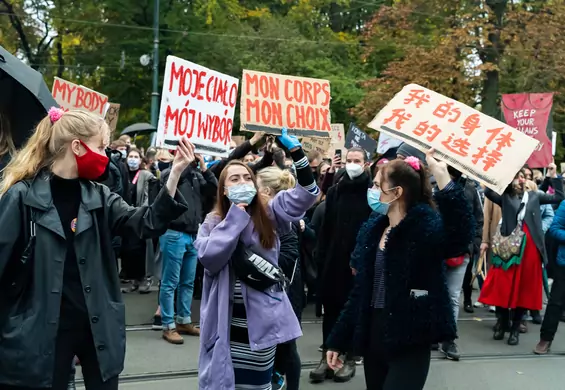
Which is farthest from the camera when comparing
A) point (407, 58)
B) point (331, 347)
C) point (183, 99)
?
point (407, 58)

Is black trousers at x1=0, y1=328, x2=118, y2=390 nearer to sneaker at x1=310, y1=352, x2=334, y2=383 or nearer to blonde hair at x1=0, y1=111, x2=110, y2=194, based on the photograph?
blonde hair at x1=0, y1=111, x2=110, y2=194

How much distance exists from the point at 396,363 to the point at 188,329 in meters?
4.02

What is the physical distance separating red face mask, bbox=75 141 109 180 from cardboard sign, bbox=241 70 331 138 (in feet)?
8.11

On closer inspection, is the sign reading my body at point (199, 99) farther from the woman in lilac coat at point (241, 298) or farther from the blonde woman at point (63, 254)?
the blonde woman at point (63, 254)

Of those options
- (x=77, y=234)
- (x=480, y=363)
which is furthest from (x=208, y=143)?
(x=480, y=363)

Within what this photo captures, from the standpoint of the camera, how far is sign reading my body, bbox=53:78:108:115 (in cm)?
995

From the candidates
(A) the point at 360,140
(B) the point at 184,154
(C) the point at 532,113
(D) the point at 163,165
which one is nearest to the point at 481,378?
(D) the point at 163,165

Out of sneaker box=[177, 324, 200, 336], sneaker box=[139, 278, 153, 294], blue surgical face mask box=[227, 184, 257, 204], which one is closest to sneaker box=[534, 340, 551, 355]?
sneaker box=[177, 324, 200, 336]

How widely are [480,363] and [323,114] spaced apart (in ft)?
9.87

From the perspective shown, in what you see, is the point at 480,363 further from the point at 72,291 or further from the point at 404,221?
the point at 72,291

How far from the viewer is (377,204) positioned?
13.7 ft

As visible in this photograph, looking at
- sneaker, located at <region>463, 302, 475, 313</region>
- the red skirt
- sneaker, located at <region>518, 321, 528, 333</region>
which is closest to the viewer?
the red skirt

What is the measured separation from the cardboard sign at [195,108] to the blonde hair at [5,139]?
3.50ft

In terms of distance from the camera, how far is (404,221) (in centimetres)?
395
